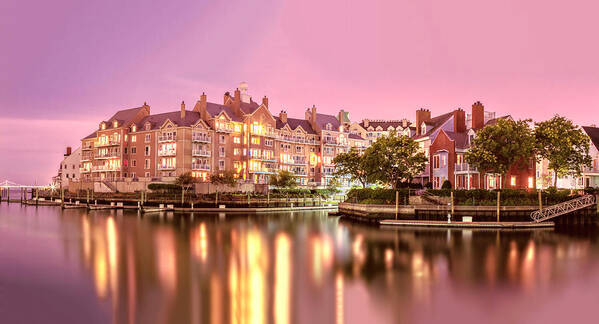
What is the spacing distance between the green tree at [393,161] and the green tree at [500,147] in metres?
9.97

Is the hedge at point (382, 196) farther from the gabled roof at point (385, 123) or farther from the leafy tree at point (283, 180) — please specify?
the gabled roof at point (385, 123)

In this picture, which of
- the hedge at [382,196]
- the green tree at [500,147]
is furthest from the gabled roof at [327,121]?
the green tree at [500,147]

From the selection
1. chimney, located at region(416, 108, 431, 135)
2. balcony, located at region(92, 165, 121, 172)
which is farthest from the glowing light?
balcony, located at region(92, 165, 121, 172)

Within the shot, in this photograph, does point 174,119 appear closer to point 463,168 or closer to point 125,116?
point 125,116

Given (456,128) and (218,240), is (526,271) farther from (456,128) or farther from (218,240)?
(456,128)

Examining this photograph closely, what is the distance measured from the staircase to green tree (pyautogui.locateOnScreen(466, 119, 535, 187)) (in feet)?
19.4

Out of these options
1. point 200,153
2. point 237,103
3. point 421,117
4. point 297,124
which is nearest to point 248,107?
point 237,103

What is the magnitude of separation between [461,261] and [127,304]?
2002 cm

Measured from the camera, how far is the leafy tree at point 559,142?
51344 mm

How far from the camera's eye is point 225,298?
2045 centimetres

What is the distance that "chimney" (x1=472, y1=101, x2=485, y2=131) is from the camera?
203ft

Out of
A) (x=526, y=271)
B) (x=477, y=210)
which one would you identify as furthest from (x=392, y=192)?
(x=526, y=271)

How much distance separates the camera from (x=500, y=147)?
162 ft

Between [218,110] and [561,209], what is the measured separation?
64367mm
